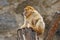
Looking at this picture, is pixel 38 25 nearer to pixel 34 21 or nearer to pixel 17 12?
pixel 34 21

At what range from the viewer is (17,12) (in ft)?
22.6

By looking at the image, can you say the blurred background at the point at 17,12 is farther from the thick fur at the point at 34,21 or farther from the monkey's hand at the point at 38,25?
the monkey's hand at the point at 38,25

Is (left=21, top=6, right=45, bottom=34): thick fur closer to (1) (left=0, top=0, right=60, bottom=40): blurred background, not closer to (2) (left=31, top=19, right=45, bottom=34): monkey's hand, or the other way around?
(2) (left=31, top=19, right=45, bottom=34): monkey's hand

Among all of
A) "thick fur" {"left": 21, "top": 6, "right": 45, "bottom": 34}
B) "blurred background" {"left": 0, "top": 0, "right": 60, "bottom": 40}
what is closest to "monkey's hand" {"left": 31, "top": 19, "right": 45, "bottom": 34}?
"thick fur" {"left": 21, "top": 6, "right": 45, "bottom": 34}

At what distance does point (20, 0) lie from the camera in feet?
22.7

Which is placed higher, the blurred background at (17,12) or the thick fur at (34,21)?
the blurred background at (17,12)

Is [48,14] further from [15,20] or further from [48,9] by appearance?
[15,20]

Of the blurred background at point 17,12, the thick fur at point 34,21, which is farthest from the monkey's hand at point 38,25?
the blurred background at point 17,12

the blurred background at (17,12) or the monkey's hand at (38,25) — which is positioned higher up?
the blurred background at (17,12)

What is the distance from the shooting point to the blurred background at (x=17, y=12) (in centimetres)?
664

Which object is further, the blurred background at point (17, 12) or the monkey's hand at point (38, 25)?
the blurred background at point (17, 12)

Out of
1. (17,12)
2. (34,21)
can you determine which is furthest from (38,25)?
(17,12)

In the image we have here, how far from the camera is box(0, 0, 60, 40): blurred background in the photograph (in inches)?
261

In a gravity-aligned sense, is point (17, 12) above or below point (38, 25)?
above
